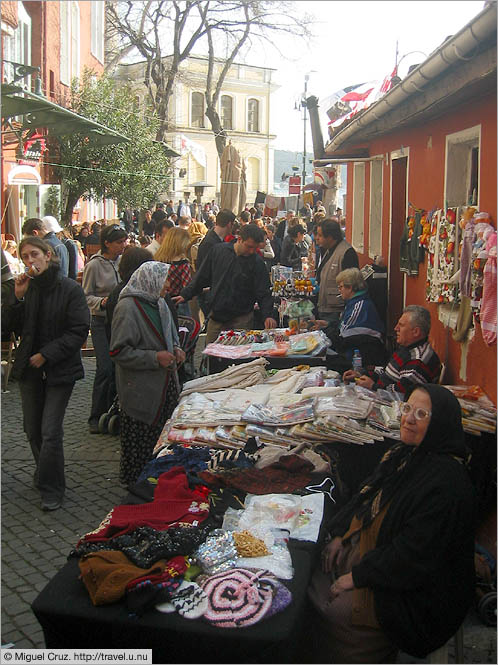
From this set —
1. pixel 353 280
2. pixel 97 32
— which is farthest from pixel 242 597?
pixel 97 32

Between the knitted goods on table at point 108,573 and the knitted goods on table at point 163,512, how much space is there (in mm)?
234

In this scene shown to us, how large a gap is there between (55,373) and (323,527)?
2.69 meters

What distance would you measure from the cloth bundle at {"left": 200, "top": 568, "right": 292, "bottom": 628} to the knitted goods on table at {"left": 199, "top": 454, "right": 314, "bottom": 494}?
37.0 inches

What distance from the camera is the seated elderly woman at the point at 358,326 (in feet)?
22.7

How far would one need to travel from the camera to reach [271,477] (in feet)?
14.0

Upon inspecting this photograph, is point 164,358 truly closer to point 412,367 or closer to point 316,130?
point 412,367

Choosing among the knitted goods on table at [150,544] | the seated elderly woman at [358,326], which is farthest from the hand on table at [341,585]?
the seated elderly woman at [358,326]

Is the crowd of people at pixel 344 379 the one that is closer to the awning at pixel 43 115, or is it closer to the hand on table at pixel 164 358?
the hand on table at pixel 164 358

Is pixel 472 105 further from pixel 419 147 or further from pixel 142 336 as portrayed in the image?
pixel 142 336

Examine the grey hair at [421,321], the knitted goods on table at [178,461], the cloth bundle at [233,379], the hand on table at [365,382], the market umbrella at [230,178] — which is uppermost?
the market umbrella at [230,178]

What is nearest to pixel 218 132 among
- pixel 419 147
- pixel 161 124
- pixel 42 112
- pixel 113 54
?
pixel 161 124

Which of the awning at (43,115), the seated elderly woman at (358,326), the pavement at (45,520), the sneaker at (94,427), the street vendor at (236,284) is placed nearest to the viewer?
the pavement at (45,520)

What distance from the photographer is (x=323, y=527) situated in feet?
12.3

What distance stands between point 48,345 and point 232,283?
107 inches
